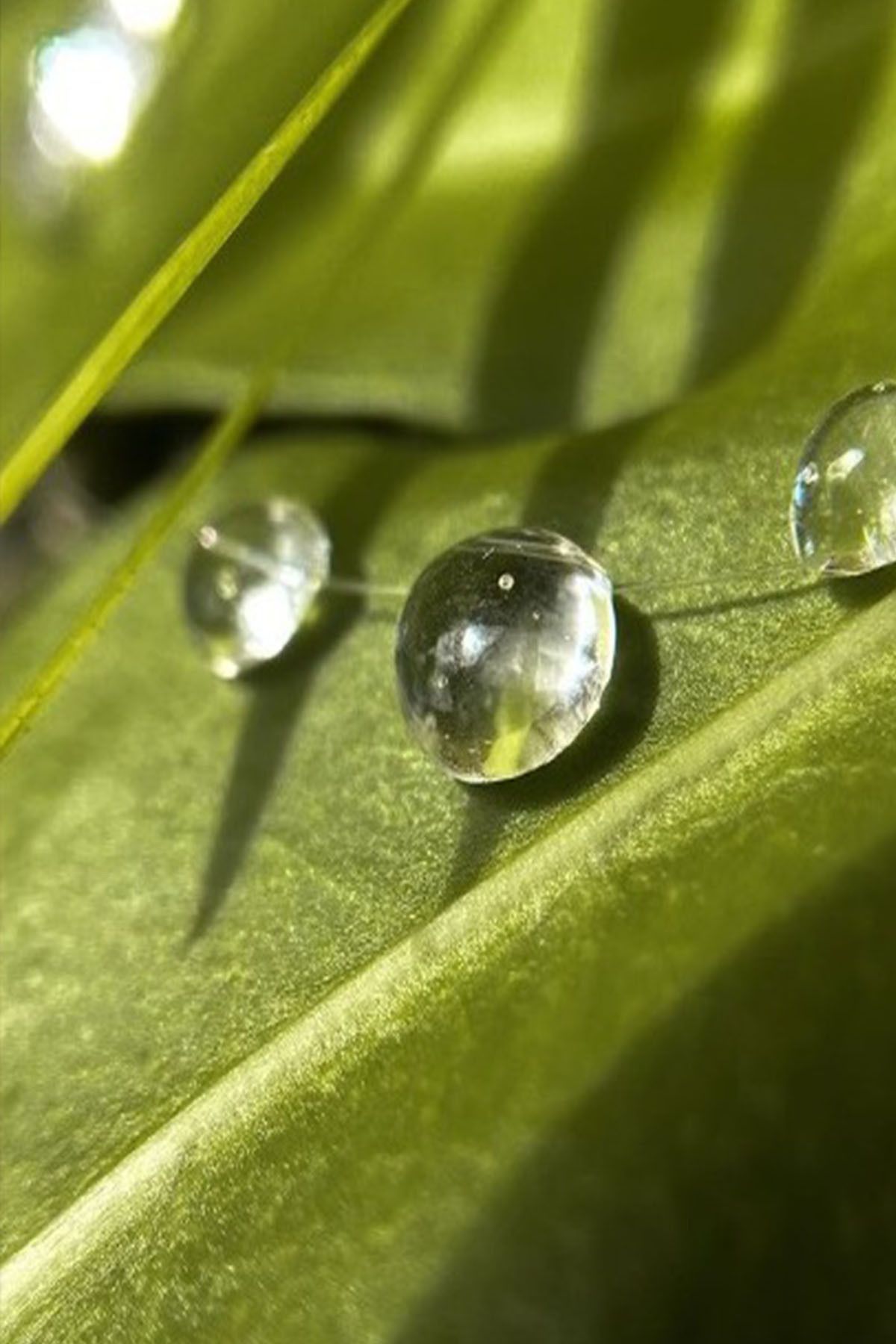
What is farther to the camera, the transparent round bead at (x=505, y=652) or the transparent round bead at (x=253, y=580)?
the transparent round bead at (x=253, y=580)

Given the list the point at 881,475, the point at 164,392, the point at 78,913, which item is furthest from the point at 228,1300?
the point at 164,392

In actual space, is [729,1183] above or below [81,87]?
below

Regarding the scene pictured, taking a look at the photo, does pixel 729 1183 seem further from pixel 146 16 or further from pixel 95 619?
pixel 146 16

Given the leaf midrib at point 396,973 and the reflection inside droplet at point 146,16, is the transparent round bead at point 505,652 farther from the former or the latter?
the reflection inside droplet at point 146,16

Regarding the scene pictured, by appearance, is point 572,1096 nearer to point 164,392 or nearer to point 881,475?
point 881,475

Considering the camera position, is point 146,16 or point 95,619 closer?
point 95,619

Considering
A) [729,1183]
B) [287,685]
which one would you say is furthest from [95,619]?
[729,1183]

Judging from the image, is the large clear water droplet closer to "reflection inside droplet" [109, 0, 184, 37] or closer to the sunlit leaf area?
the sunlit leaf area

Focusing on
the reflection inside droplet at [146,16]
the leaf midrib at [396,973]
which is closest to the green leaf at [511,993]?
the leaf midrib at [396,973]
